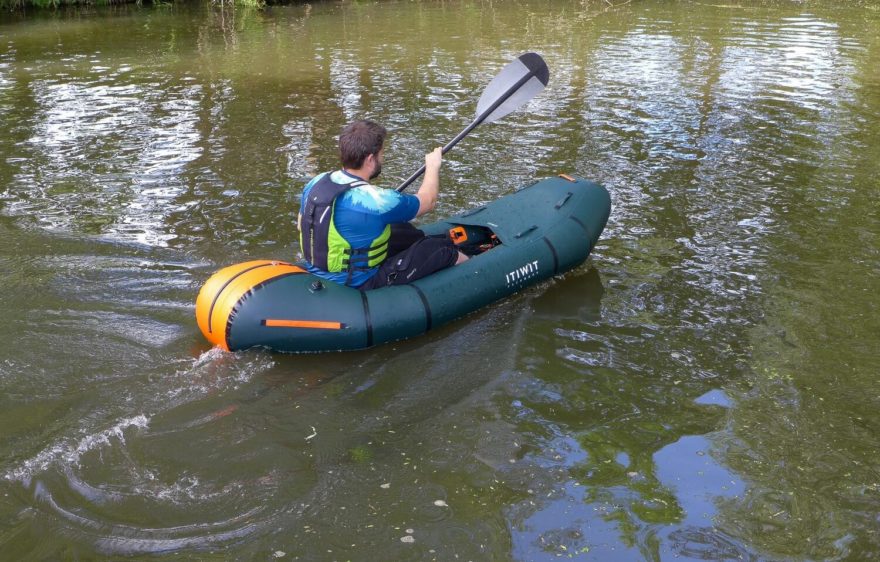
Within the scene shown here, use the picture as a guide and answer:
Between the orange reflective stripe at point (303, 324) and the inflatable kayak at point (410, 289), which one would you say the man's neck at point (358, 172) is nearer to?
the inflatable kayak at point (410, 289)

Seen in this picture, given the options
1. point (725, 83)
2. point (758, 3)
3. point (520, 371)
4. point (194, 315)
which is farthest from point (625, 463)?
point (758, 3)

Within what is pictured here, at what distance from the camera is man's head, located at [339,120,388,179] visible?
3949mm

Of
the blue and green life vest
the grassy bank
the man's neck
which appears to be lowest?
the blue and green life vest

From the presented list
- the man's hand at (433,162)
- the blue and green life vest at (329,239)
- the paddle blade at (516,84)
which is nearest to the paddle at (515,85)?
the paddle blade at (516,84)

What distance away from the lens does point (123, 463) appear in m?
3.21

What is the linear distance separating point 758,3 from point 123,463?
16.4 metres

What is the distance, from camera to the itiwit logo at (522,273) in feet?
15.0

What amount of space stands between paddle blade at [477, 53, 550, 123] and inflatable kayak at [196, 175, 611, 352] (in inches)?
28.2

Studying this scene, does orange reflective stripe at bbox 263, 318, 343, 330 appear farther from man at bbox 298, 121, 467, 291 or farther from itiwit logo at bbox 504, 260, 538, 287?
itiwit logo at bbox 504, 260, 538, 287

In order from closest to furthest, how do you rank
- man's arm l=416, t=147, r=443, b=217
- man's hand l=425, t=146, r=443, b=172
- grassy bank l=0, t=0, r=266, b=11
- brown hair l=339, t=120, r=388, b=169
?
brown hair l=339, t=120, r=388, b=169 → man's arm l=416, t=147, r=443, b=217 → man's hand l=425, t=146, r=443, b=172 → grassy bank l=0, t=0, r=266, b=11

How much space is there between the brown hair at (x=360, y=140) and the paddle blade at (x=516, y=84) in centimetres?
157

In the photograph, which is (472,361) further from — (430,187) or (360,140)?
(360,140)

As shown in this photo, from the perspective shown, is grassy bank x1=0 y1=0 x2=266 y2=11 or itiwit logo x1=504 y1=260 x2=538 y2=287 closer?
itiwit logo x1=504 y1=260 x2=538 y2=287

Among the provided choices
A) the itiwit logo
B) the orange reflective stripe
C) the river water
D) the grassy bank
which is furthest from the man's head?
the grassy bank
